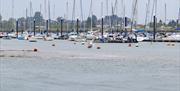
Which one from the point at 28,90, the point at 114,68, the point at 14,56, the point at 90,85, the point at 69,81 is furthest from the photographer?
the point at 14,56

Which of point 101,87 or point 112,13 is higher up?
point 112,13

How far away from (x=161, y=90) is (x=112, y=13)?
91.5 meters

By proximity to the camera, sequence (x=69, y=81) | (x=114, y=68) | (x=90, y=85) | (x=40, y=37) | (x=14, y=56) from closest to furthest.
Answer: (x=90, y=85) → (x=69, y=81) → (x=114, y=68) → (x=14, y=56) → (x=40, y=37)

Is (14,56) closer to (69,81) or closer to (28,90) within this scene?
(69,81)

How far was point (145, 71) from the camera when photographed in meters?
36.0

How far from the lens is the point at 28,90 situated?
2538cm

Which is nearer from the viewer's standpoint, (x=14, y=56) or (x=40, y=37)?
(x=14, y=56)

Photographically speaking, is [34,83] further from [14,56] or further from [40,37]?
[40,37]

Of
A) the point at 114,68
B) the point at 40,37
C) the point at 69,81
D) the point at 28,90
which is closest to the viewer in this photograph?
the point at 28,90

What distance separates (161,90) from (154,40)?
93452 mm

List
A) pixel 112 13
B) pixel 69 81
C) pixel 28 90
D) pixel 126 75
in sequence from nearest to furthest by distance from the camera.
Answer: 1. pixel 28 90
2. pixel 69 81
3. pixel 126 75
4. pixel 112 13

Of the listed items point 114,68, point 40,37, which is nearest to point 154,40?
point 40,37

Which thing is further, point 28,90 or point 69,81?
point 69,81

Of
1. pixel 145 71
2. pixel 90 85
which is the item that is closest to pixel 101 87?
pixel 90 85
